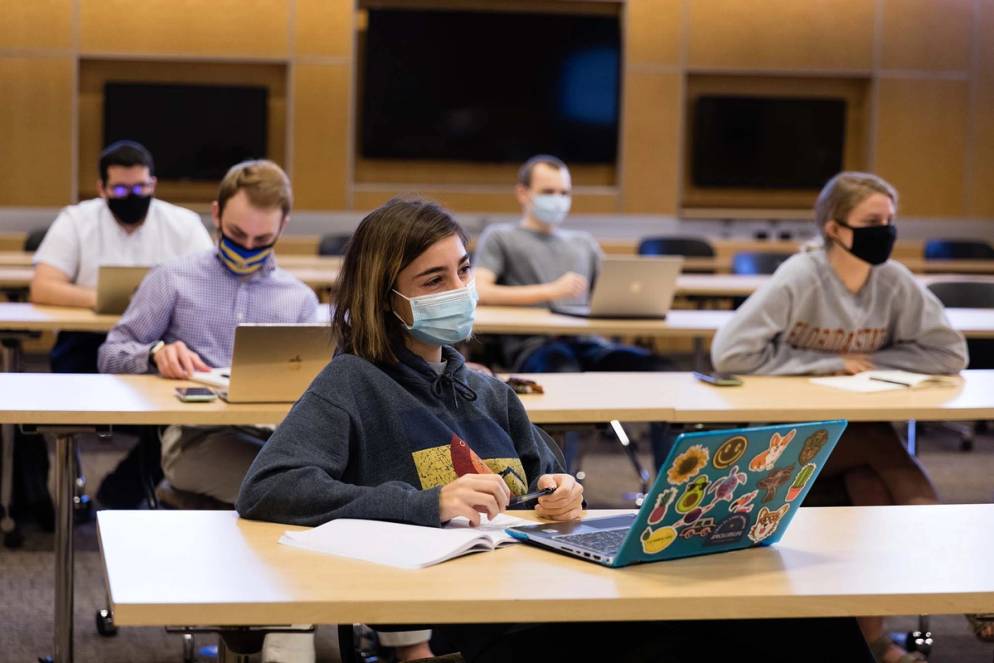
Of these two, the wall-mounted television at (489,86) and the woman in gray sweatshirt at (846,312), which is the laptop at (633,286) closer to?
the woman in gray sweatshirt at (846,312)

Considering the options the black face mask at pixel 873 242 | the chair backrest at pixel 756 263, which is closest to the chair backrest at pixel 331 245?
the chair backrest at pixel 756 263

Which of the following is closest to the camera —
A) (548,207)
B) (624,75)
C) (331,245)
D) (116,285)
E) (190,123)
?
(116,285)

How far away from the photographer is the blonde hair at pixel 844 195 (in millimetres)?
3977

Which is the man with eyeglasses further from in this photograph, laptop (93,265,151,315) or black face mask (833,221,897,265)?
black face mask (833,221,897,265)

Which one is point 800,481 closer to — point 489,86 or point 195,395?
point 195,395

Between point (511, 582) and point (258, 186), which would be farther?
point (258, 186)

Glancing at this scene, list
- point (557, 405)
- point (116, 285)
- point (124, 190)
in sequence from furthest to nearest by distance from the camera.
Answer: point (124, 190), point (116, 285), point (557, 405)

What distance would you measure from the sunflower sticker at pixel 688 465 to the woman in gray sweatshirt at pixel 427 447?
33 centimetres

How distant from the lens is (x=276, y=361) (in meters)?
3.22

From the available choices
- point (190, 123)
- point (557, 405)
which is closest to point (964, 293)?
point (557, 405)

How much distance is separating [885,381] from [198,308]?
1963 mm

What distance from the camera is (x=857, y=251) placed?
3.94 metres

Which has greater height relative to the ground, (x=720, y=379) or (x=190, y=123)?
(x=190, y=123)

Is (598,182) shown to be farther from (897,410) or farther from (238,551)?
(238,551)
